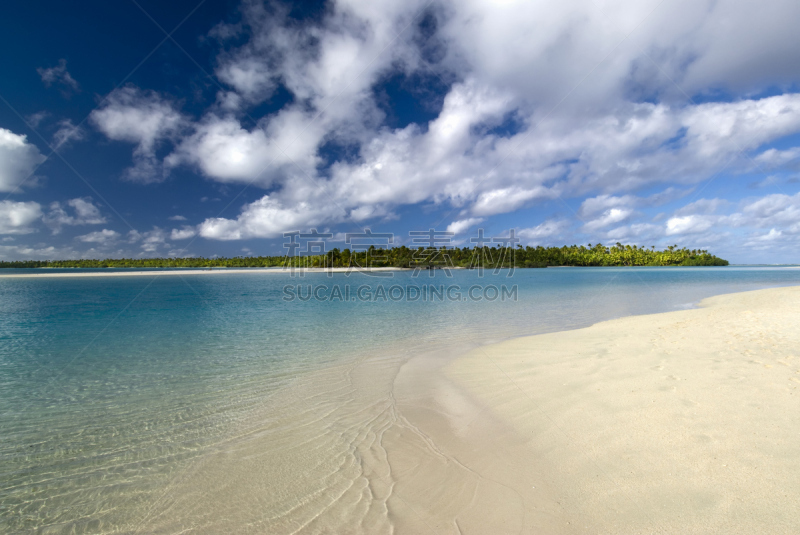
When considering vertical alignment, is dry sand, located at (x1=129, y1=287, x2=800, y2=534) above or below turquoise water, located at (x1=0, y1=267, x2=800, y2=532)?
above

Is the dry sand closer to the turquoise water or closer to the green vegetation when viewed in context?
the turquoise water

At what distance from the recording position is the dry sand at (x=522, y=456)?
3373mm

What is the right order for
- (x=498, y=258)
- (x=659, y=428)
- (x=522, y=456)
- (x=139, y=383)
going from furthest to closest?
(x=498, y=258) < (x=139, y=383) < (x=659, y=428) < (x=522, y=456)

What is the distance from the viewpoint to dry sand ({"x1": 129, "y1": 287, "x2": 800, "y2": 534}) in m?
3.37

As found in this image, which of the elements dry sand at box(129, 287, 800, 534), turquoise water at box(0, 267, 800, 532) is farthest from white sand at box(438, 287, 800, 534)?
turquoise water at box(0, 267, 800, 532)

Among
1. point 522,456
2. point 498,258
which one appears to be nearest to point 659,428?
point 522,456

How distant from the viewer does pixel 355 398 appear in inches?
275

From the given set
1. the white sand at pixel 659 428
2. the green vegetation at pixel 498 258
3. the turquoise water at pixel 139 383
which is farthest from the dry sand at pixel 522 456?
the green vegetation at pixel 498 258

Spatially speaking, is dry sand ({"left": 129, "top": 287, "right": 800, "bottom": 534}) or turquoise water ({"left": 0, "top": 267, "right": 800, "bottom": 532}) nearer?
Answer: dry sand ({"left": 129, "top": 287, "right": 800, "bottom": 534})

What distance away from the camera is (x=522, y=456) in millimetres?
4477

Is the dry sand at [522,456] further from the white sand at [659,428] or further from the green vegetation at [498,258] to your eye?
the green vegetation at [498,258]

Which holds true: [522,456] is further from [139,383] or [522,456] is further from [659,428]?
[139,383]

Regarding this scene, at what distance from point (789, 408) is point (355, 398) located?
23.1ft

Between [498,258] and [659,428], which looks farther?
[498,258]
